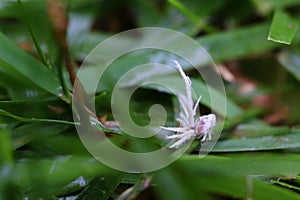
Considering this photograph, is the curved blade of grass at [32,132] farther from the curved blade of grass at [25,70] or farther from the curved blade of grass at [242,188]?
the curved blade of grass at [242,188]

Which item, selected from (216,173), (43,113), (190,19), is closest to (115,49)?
(190,19)

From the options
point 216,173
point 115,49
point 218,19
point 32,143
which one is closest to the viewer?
point 216,173

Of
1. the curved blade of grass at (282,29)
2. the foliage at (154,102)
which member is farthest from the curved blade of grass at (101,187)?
the curved blade of grass at (282,29)

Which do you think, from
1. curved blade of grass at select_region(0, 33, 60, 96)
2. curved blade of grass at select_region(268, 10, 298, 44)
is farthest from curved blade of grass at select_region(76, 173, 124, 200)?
curved blade of grass at select_region(268, 10, 298, 44)

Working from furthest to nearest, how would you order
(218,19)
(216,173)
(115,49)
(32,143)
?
(218,19), (115,49), (32,143), (216,173)

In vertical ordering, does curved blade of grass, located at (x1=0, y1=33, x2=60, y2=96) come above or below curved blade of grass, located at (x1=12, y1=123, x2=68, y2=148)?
above

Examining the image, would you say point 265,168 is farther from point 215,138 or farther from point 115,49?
point 115,49

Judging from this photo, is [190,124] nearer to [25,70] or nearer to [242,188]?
[242,188]

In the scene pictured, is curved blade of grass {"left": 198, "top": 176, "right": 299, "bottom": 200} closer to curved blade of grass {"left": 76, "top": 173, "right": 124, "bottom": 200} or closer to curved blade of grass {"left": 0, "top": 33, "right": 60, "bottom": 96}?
curved blade of grass {"left": 76, "top": 173, "right": 124, "bottom": 200}
